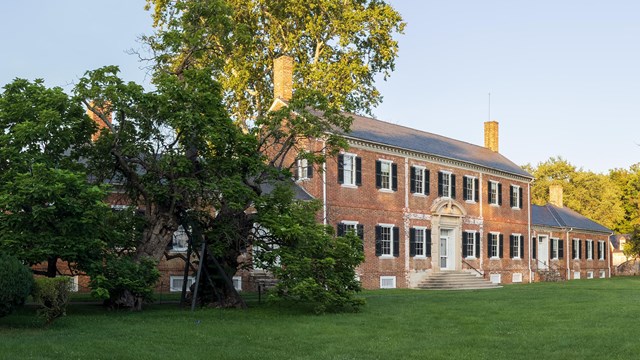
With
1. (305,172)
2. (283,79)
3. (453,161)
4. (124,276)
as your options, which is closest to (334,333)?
(124,276)

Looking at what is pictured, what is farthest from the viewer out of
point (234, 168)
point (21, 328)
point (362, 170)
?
point (362, 170)

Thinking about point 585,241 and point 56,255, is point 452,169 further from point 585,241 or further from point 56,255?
point 56,255

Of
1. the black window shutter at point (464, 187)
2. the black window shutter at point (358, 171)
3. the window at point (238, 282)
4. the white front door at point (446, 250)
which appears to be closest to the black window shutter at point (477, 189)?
the black window shutter at point (464, 187)

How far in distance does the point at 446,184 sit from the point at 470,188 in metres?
2.53

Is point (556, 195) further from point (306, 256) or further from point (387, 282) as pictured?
point (306, 256)

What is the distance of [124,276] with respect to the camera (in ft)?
62.4

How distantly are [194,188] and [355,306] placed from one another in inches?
217

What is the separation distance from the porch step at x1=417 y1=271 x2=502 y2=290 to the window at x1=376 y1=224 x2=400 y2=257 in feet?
7.89

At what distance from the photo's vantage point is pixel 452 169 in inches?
1553

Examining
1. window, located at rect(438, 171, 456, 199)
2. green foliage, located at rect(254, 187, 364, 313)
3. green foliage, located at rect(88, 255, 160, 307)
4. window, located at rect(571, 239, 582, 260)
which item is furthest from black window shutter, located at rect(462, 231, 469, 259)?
green foliage, located at rect(88, 255, 160, 307)

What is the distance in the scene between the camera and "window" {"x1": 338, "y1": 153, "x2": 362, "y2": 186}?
33094mm

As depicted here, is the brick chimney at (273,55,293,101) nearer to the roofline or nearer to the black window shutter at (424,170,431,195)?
the roofline

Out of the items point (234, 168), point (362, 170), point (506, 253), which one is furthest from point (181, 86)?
point (506, 253)

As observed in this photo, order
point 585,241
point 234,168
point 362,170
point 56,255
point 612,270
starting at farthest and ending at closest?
point 612,270 → point 585,241 → point 362,170 → point 234,168 → point 56,255
